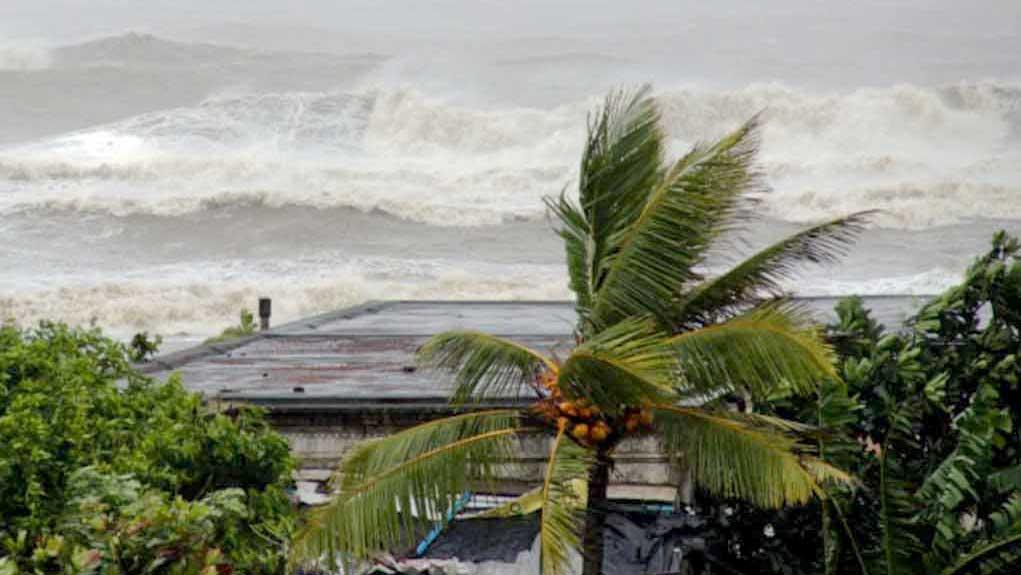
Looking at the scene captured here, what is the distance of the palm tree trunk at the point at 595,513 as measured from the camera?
→ 8.19m

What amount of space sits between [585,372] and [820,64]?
68789mm

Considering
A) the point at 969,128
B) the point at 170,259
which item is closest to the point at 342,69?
the point at 170,259

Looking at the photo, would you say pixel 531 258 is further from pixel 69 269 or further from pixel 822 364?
pixel 822 364

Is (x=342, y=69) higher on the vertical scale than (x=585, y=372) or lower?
higher

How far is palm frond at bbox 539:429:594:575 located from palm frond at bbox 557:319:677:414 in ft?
1.08

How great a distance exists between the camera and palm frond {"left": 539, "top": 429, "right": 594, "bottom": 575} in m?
7.00

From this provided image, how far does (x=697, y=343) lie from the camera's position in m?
7.95

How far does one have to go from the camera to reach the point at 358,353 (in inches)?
634

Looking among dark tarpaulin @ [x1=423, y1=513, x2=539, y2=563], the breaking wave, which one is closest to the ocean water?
the breaking wave

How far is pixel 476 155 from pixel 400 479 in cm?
5373

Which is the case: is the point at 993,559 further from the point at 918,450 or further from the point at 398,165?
the point at 398,165

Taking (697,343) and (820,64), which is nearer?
(697,343)

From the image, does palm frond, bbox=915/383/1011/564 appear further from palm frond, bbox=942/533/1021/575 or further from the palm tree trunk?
the palm tree trunk

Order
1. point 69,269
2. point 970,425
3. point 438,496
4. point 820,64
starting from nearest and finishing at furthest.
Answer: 1. point 438,496
2. point 970,425
3. point 69,269
4. point 820,64
